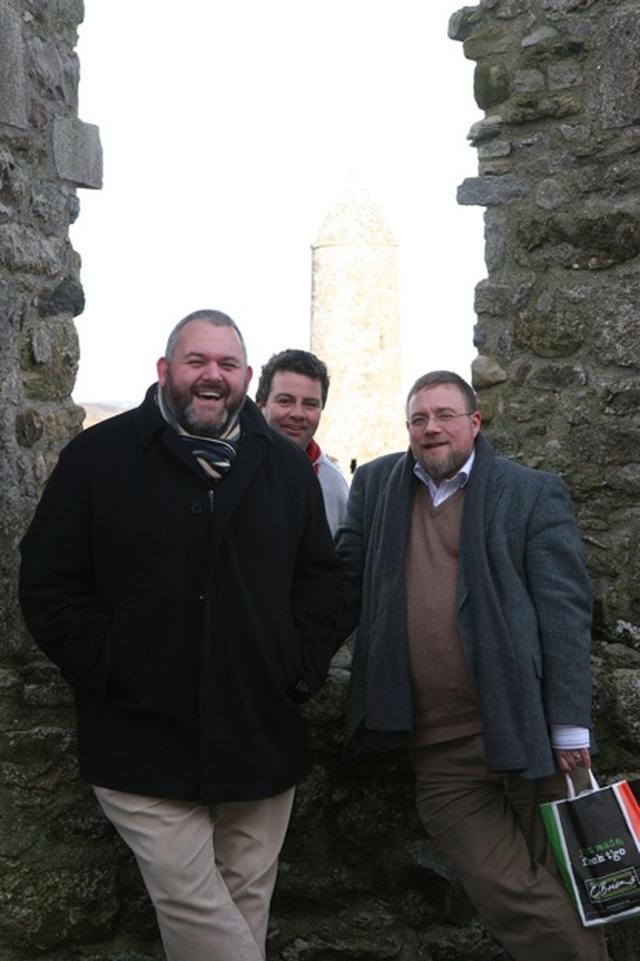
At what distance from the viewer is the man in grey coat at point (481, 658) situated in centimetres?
354

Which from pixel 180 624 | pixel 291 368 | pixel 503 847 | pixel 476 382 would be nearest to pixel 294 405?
pixel 291 368

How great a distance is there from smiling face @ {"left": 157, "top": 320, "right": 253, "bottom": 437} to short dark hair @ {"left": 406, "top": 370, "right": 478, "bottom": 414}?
563mm

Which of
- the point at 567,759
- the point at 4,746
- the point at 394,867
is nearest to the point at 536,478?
the point at 567,759

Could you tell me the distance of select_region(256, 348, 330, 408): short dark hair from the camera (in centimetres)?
435

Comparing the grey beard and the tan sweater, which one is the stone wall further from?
the grey beard

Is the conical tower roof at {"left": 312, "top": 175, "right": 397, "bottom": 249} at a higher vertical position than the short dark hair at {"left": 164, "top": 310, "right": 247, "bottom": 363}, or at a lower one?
higher

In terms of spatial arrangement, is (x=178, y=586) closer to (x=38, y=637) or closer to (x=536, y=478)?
(x=38, y=637)

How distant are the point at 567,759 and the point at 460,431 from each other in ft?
2.98

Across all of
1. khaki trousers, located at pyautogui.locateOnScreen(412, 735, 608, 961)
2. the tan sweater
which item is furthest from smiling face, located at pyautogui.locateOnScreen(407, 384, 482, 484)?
khaki trousers, located at pyautogui.locateOnScreen(412, 735, 608, 961)

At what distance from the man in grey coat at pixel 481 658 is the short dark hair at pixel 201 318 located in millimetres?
592

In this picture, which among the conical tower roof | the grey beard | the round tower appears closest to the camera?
the grey beard

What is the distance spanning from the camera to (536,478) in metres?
3.71

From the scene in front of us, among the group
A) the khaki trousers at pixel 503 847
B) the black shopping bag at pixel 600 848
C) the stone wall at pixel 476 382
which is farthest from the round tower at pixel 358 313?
the black shopping bag at pixel 600 848

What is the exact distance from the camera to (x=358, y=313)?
1355 inches
